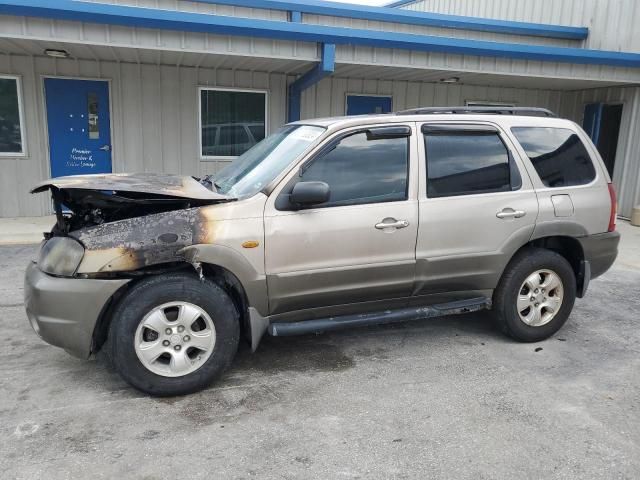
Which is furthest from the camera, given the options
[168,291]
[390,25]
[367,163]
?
[390,25]

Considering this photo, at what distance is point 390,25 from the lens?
10805mm

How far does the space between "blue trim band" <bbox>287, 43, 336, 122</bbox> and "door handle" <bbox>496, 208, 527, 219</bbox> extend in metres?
4.94

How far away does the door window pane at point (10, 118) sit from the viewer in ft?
29.7

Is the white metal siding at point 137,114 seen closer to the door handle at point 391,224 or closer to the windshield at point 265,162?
the windshield at point 265,162

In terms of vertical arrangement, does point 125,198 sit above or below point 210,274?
above

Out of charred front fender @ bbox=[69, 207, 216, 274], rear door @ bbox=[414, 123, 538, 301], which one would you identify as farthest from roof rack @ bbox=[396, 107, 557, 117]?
charred front fender @ bbox=[69, 207, 216, 274]

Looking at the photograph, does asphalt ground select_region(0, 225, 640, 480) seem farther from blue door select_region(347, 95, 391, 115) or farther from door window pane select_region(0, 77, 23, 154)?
blue door select_region(347, 95, 391, 115)

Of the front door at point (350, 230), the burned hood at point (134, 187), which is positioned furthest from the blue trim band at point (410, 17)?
the front door at point (350, 230)

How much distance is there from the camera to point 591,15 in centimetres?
1180

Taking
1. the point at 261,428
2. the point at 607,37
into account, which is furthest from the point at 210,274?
the point at 607,37

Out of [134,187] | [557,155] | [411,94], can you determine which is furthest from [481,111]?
[411,94]

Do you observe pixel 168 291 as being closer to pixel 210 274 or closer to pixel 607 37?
pixel 210 274

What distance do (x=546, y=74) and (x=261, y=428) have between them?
9013mm

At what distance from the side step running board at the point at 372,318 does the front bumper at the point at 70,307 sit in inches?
45.0
